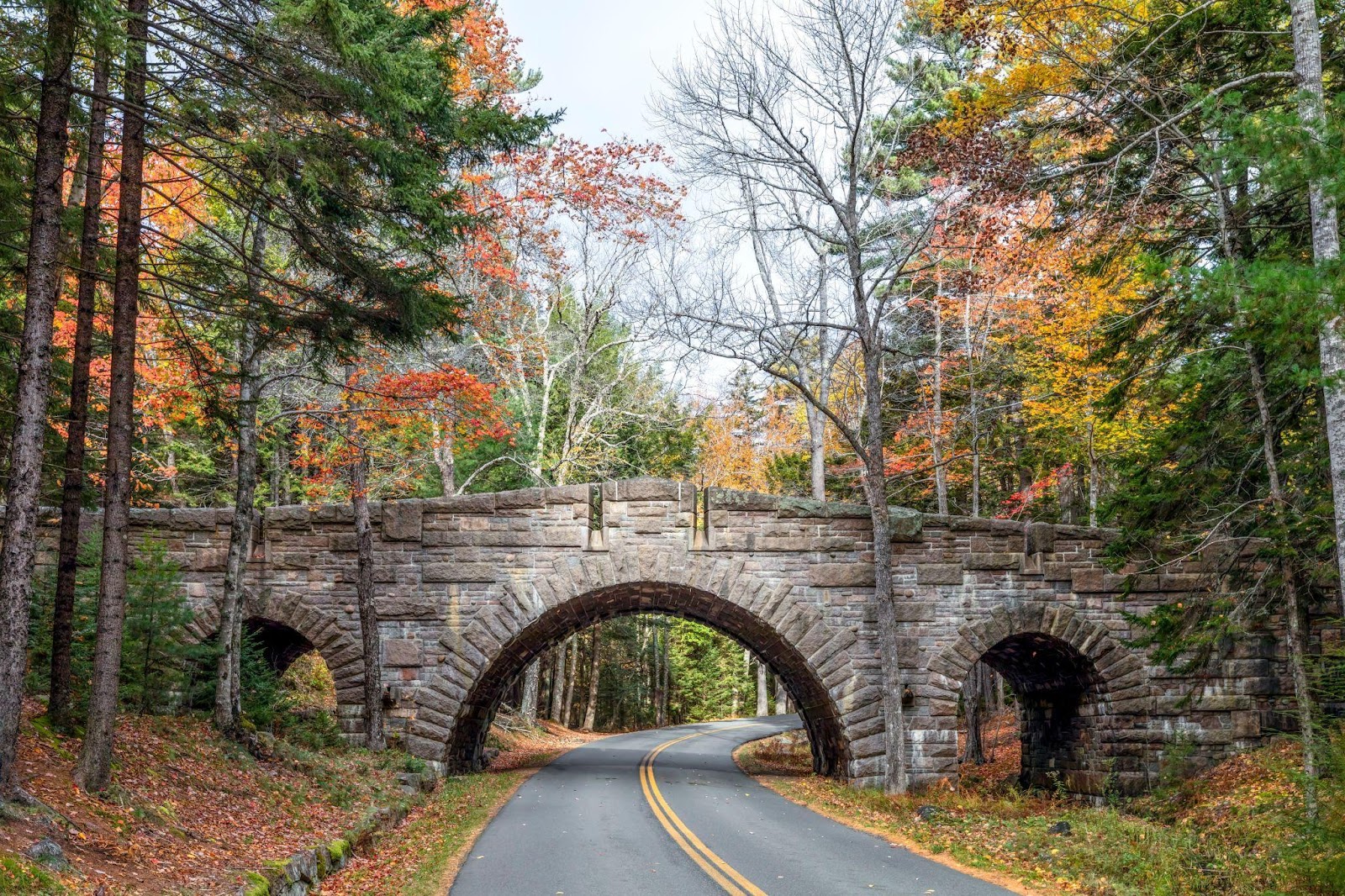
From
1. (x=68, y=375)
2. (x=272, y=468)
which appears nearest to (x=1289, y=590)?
(x=68, y=375)

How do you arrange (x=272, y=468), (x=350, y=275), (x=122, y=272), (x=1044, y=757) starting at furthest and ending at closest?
(x=272, y=468), (x=1044, y=757), (x=350, y=275), (x=122, y=272)

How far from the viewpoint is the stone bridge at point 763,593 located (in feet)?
49.4

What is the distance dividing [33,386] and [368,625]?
8.73 m

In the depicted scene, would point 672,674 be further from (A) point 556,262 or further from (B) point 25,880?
(B) point 25,880

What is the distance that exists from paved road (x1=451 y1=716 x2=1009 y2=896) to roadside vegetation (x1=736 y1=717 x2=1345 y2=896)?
72 cm

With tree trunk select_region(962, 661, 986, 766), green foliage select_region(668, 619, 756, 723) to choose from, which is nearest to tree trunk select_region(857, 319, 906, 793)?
tree trunk select_region(962, 661, 986, 766)

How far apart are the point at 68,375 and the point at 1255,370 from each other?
556 inches

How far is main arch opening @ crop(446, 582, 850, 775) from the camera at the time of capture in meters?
15.6

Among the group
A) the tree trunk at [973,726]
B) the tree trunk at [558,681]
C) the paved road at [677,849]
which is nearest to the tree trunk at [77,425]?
the paved road at [677,849]

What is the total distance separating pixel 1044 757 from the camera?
17484mm

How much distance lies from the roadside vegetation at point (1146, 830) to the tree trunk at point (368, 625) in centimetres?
660

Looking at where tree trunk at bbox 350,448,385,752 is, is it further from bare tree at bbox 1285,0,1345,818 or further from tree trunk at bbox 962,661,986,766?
tree trunk at bbox 962,661,986,766

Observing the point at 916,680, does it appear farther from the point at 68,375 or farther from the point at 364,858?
the point at 68,375

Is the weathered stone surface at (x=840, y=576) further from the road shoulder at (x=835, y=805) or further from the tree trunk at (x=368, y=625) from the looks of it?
the tree trunk at (x=368, y=625)
